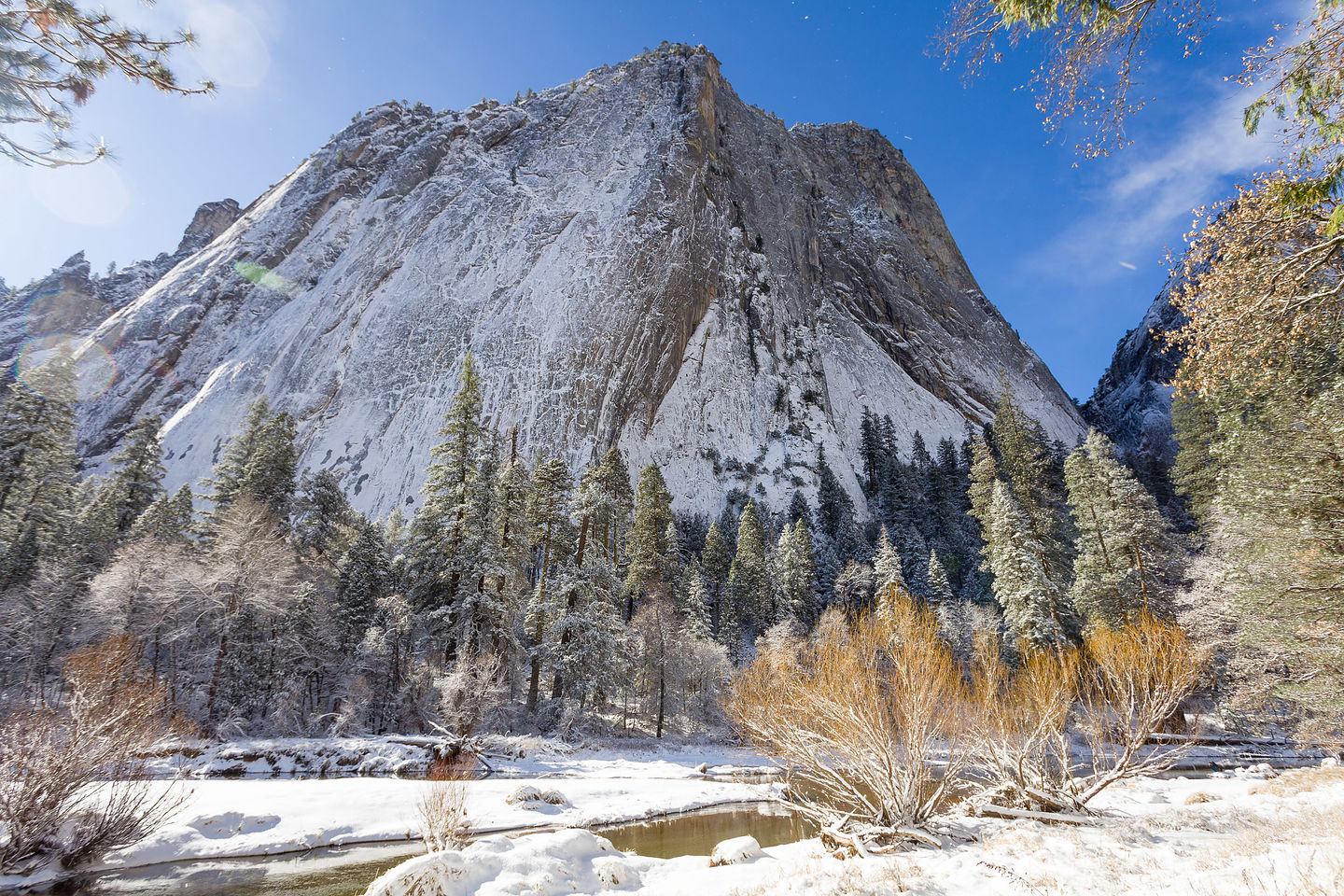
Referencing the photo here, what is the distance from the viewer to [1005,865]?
7641mm

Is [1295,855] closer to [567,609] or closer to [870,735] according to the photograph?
[870,735]

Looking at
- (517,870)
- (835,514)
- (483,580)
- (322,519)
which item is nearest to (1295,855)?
(517,870)

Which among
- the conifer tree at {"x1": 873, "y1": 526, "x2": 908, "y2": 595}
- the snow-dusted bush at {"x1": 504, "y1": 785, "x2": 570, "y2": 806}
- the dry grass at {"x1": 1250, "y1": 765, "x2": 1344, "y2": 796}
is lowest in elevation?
the snow-dusted bush at {"x1": 504, "y1": 785, "x2": 570, "y2": 806}

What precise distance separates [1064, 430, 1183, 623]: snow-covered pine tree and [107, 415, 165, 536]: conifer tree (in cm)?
5039

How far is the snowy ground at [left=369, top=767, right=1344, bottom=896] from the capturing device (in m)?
6.21

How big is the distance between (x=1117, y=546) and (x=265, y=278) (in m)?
109

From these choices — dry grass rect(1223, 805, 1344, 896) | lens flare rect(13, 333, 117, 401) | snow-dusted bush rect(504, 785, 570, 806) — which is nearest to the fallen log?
dry grass rect(1223, 805, 1344, 896)

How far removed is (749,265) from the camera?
304 feet

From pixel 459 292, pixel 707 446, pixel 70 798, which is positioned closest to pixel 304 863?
pixel 70 798

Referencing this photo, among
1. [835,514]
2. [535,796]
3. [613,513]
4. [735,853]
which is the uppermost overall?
[835,514]

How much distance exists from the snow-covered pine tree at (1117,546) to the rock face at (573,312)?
39718 millimetres

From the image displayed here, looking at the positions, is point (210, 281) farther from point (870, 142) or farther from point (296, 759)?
point (870, 142)

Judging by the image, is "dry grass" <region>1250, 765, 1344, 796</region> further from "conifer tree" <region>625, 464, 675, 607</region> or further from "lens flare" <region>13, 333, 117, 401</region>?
"lens flare" <region>13, 333, 117, 401</region>

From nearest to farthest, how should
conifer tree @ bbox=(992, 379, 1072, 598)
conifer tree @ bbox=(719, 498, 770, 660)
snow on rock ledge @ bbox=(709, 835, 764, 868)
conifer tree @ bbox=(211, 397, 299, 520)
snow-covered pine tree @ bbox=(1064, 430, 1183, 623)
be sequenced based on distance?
1. snow on rock ledge @ bbox=(709, 835, 764, 868)
2. snow-covered pine tree @ bbox=(1064, 430, 1183, 623)
3. conifer tree @ bbox=(992, 379, 1072, 598)
4. conifer tree @ bbox=(211, 397, 299, 520)
5. conifer tree @ bbox=(719, 498, 770, 660)
